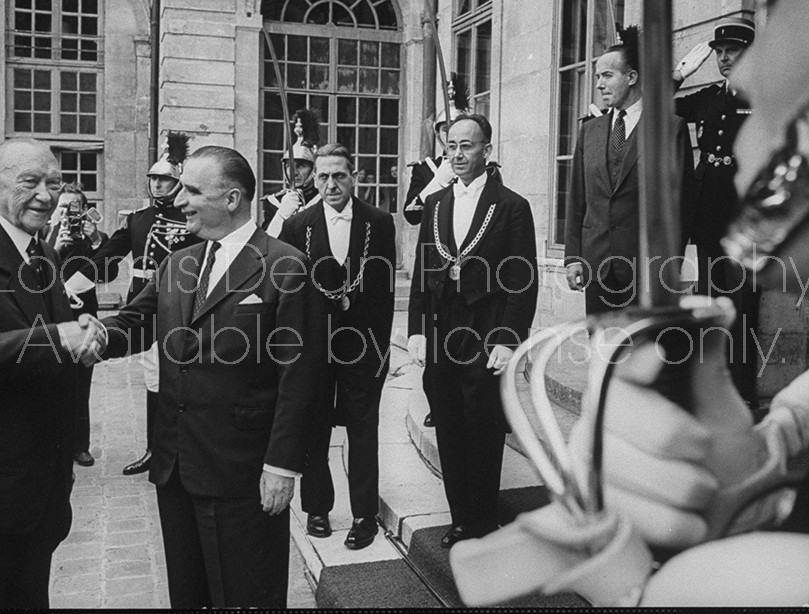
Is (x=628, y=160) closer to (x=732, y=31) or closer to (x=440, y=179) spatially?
(x=732, y=31)

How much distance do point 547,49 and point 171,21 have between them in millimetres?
6878

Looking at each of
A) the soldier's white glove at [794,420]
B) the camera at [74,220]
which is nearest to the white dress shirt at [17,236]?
the soldier's white glove at [794,420]

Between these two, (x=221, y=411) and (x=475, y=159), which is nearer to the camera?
(x=221, y=411)

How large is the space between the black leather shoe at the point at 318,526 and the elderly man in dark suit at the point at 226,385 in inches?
43.7

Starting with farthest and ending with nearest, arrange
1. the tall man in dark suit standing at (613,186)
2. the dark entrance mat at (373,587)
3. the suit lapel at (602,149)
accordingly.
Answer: the dark entrance mat at (373,587) → the suit lapel at (602,149) → the tall man in dark suit standing at (613,186)

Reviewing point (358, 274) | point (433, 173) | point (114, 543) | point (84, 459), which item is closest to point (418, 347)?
point (358, 274)

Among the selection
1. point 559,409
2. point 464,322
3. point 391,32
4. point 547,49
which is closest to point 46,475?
point 464,322

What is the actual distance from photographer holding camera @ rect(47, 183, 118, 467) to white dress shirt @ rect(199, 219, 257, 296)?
210 cm

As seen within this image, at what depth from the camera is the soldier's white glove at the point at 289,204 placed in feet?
16.3

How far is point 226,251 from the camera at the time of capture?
2.48 metres

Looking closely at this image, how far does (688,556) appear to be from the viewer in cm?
86

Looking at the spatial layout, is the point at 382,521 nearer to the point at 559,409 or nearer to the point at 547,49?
the point at 559,409

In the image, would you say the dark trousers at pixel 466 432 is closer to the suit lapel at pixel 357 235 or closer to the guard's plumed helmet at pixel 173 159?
the suit lapel at pixel 357 235

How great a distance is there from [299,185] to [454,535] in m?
3.20
